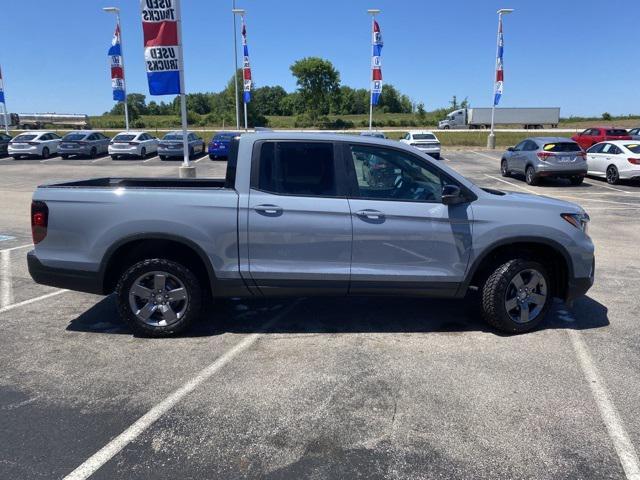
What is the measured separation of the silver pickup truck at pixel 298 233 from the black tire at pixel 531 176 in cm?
1430

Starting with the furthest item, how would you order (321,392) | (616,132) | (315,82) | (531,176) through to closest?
(315,82), (616,132), (531,176), (321,392)

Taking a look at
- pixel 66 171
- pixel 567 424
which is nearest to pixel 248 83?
pixel 66 171

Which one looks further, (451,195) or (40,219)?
(40,219)

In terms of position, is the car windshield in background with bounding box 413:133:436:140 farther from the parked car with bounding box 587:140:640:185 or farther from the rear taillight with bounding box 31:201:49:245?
the rear taillight with bounding box 31:201:49:245

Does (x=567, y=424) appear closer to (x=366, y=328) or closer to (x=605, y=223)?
(x=366, y=328)

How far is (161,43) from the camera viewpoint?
42.0 ft

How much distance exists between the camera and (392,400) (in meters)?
3.63

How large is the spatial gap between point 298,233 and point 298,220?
0.38ft

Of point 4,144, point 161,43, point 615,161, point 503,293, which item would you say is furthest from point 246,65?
point 503,293

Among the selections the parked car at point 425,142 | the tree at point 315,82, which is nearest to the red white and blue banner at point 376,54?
the parked car at point 425,142

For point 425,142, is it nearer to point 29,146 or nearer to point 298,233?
point 29,146

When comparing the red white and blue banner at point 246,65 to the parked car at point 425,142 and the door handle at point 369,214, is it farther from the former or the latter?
the door handle at point 369,214

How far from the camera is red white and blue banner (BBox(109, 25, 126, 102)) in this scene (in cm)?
2880

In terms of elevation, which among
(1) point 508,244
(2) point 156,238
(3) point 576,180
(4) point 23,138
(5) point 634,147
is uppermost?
(4) point 23,138
